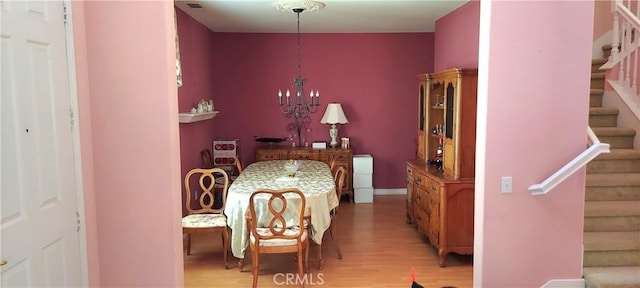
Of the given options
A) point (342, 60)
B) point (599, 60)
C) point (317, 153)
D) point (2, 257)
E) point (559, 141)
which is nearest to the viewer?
point (2, 257)

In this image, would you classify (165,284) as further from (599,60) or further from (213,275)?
(599,60)

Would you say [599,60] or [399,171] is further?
[399,171]

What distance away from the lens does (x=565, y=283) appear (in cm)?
298

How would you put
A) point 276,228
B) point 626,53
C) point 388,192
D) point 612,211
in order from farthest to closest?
point 388,192, point 626,53, point 276,228, point 612,211

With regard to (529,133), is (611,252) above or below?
below

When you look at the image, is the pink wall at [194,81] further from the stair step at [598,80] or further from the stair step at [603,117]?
the stair step at [598,80]

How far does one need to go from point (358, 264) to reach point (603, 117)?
2.80 metres

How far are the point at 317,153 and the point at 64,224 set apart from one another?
14.3 ft

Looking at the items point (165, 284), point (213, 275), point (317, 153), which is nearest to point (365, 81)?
point (317, 153)

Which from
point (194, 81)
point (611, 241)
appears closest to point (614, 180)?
point (611, 241)

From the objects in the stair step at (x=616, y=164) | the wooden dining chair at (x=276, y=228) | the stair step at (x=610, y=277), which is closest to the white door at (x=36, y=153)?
the wooden dining chair at (x=276, y=228)

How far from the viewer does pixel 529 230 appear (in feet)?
9.46

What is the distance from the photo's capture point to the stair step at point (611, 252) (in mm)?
3268

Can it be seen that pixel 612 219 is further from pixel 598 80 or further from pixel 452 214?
pixel 598 80
